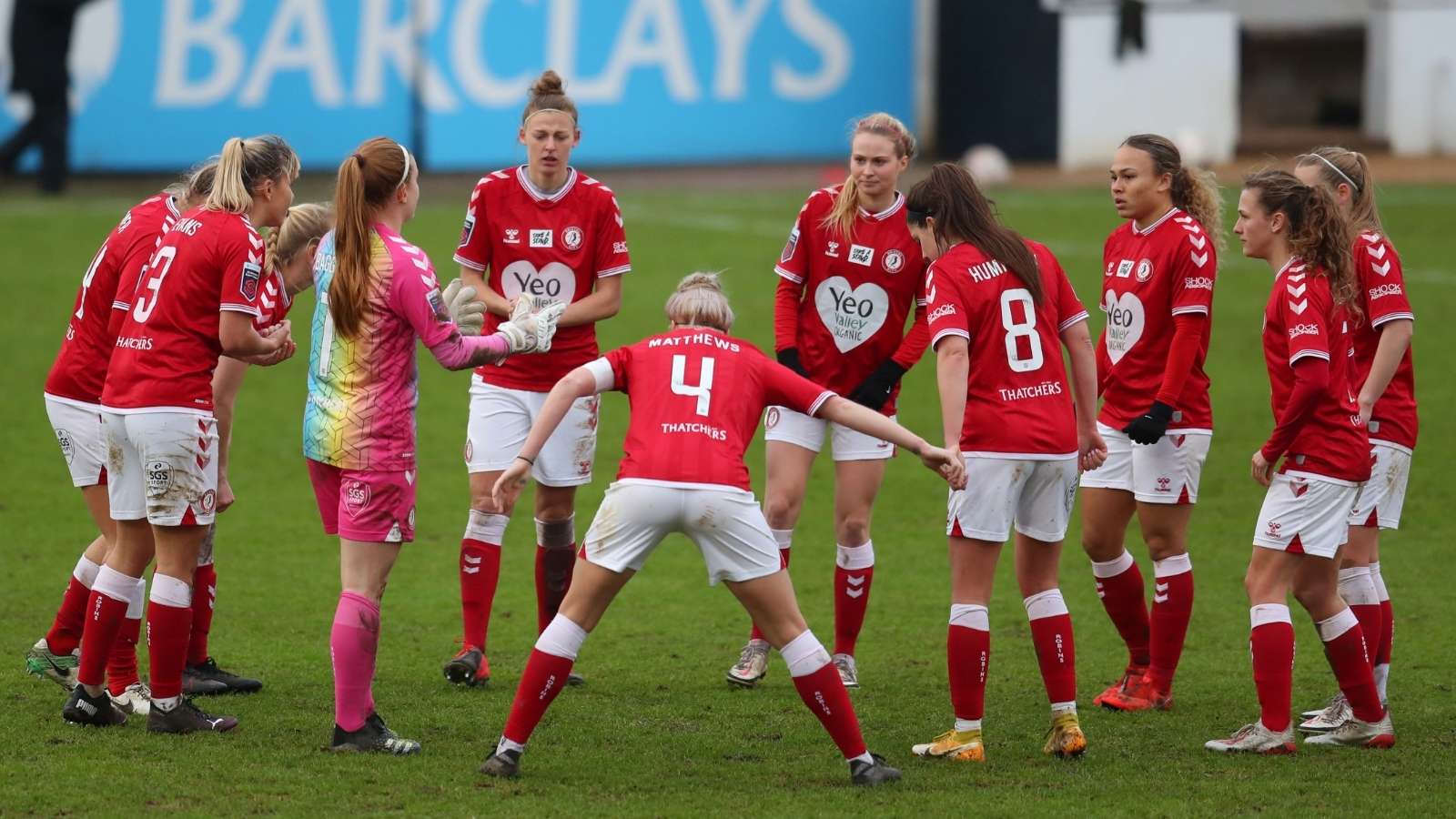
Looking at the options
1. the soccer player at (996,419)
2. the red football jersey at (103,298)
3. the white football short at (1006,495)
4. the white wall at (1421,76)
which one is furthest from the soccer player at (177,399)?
the white wall at (1421,76)

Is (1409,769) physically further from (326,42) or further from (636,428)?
(326,42)

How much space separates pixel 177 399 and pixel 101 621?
0.84m

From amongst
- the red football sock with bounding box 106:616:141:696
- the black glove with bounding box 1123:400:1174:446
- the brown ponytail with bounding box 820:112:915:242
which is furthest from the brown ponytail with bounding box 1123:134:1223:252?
the red football sock with bounding box 106:616:141:696

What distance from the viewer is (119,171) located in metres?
21.1

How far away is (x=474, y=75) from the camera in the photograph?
22.1 metres

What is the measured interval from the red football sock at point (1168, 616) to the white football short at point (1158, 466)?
284 mm

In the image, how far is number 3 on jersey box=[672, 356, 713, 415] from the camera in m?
5.37

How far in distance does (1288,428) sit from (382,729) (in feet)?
10.5

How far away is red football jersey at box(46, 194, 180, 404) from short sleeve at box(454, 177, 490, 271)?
1301 mm

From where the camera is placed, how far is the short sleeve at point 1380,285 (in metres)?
6.05

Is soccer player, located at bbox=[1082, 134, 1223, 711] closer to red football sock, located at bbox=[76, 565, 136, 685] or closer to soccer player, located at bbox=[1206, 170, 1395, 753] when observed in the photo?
soccer player, located at bbox=[1206, 170, 1395, 753]

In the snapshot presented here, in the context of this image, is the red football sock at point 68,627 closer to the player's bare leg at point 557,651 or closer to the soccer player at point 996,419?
the player's bare leg at point 557,651

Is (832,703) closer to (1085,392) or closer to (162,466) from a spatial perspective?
(1085,392)

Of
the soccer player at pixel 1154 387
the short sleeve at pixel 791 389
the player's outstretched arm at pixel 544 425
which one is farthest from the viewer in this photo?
the soccer player at pixel 1154 387
